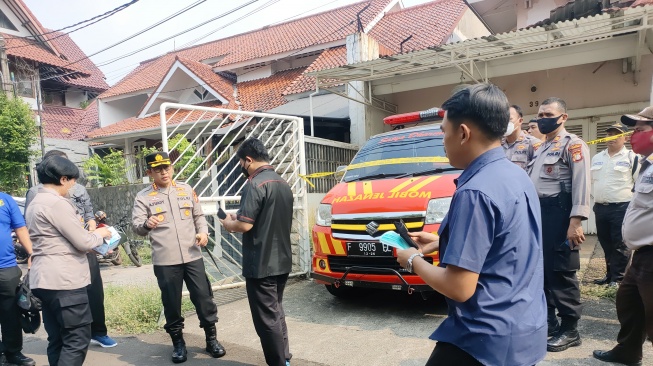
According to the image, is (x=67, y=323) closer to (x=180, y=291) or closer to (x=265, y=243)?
(x=180, y=291)

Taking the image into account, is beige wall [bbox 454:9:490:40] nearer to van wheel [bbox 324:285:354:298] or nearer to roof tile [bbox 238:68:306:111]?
roof tile [bbox 238:68:306:111]

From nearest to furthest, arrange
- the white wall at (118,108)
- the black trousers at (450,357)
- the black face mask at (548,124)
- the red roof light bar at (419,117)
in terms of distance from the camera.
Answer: the black trousers at (450,357) < the black face mask at (548,124) < the red roof light bar at (419,117) < the white wall at (118,108)

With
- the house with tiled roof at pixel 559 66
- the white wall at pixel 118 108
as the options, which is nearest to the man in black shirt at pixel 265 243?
the house with tiled roof at pixel 559 66

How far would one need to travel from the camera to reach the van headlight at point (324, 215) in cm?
411

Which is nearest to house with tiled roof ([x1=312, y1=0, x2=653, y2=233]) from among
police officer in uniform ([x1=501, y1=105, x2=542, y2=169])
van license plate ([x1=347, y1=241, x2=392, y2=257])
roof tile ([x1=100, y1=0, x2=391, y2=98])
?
police officer in uniform ([x1=501, y1=105, x2=542, y2=169])

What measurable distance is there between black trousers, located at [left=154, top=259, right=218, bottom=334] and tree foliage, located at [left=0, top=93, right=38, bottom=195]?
12.7 m

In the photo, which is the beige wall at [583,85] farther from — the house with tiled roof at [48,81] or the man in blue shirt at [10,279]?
the house with tiled roof at [48,81]

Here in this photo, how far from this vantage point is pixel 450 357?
1398mm

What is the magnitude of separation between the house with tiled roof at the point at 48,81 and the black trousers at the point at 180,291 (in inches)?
564

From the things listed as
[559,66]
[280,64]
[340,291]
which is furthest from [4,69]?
[559,66]

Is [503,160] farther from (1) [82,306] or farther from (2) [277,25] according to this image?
(2) [277,25]

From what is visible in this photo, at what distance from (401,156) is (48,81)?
779 inches

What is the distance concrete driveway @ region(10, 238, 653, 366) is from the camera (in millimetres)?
3121

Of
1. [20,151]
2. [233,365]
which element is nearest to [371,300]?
[233,365]
